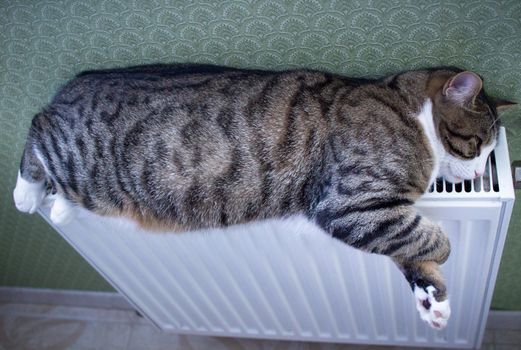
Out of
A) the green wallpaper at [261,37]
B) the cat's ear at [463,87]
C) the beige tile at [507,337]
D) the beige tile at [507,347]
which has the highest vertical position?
the green wallpaper at [261,37]

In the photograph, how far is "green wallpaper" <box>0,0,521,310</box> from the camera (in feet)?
2.79

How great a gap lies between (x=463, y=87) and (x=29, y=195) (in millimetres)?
767

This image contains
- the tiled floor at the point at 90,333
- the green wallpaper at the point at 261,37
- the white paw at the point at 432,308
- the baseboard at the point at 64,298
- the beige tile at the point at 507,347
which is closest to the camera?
the green wallpaper at the point at 261,37

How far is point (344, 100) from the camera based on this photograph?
95 centimetres

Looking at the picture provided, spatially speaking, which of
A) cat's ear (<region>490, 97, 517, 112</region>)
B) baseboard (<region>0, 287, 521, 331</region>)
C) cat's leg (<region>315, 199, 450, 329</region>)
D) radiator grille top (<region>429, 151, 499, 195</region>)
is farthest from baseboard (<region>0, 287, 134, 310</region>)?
cat's ear (<region>490, 97, 517, 112</region>)

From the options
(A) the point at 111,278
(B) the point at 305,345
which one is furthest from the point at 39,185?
(B) the point at 305,345

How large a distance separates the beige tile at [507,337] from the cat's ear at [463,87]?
0.85 m

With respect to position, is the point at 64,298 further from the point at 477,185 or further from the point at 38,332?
the point at 477,185

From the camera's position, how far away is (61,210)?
1.03 meters

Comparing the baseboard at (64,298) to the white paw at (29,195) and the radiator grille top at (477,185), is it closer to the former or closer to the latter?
the white paw at (29,195)

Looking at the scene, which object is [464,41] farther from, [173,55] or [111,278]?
[111,278]

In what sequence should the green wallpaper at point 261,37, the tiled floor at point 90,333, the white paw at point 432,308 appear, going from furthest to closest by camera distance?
the tiled floor at point 90,333
the white paw at point 432,308
the green wallpaper at point 261,37

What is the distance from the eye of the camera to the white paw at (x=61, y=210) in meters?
1.02

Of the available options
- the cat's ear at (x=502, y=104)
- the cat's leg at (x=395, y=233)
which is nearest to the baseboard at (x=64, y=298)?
the cat's leg at (x=395, y=233)
